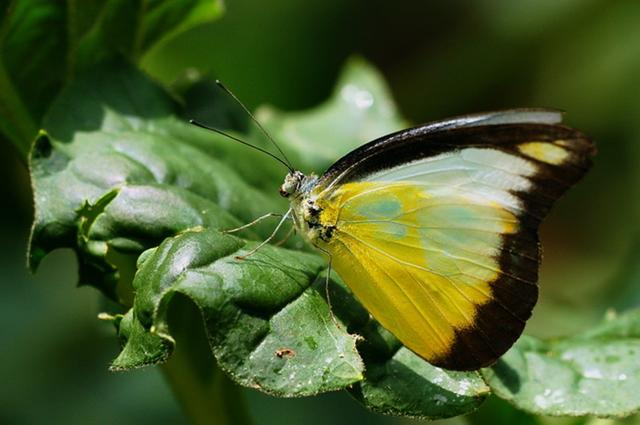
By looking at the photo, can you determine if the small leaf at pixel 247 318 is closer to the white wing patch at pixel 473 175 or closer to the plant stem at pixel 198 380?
the plant stem at pixel 198 380

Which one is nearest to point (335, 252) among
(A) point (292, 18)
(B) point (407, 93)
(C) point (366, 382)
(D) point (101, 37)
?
(C) point (366, 382)

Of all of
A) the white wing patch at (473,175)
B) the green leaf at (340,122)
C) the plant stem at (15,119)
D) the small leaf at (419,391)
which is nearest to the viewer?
the small leaf at (419,391)

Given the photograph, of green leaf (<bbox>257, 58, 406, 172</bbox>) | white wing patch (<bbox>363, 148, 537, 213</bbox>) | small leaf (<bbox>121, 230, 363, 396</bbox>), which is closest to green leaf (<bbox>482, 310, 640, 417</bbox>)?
white wing patch (<bbox>363, 148, 537, 213</bbox>)

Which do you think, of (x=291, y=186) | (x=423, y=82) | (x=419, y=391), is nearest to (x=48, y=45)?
(x=291, y=186)

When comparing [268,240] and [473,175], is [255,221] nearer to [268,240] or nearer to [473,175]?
[268,240]

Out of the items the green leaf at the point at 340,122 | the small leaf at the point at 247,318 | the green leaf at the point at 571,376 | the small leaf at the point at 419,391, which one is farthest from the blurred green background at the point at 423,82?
the small leaf at the point at 247,318

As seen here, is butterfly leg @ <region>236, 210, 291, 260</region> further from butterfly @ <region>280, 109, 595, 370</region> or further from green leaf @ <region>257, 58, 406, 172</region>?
green leaf @ <region>257, 58, 406, 172</region>
